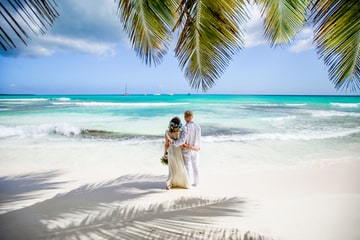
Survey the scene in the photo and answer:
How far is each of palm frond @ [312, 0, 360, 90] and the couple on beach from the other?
2.22 metres

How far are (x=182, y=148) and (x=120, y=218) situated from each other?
4.96ft

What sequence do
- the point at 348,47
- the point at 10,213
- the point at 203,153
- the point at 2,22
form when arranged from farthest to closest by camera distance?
the point at 203,153 → the point at 10,213 → the point at 348,47 → the point at 2,22

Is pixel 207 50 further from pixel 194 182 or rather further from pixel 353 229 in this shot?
pixel 353 229

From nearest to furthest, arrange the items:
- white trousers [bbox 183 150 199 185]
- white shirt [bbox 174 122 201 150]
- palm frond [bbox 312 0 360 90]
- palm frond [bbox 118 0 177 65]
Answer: palm frond [bbox 312 0 360 90], palm frond [bbox 118 0 177 65], white shirt [bbox 174 122 201 150], white trousers [bbox 183 150 199 185]

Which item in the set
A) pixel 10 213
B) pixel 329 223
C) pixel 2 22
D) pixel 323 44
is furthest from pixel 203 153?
pixel 2 22

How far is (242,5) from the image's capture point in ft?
8.84

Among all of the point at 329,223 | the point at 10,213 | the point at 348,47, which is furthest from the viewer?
the point at 10,213

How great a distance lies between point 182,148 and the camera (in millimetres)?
4062

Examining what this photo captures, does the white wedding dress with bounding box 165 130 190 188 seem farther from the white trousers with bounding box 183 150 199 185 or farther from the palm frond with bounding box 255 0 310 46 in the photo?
the palm frond with bounding box 255 0 310 46

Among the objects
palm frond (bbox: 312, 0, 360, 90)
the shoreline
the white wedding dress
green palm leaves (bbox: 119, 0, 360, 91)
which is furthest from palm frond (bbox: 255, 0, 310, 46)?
the shoreline

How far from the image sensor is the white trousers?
410cm

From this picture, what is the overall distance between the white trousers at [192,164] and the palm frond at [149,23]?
1670mm

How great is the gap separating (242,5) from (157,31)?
3.48 feet

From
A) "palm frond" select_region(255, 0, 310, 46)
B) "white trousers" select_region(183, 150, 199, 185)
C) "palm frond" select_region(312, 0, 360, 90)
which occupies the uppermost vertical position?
"palm frond" select_region(255, 0, 310, 46)
